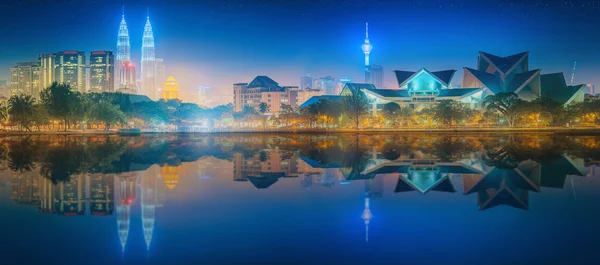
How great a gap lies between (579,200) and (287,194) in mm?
10141

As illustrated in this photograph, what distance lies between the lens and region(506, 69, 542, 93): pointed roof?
106 m

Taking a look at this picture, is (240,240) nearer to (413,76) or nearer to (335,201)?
(335,201)

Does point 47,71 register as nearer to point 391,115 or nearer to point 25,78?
point 25,78

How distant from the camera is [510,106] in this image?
252ft

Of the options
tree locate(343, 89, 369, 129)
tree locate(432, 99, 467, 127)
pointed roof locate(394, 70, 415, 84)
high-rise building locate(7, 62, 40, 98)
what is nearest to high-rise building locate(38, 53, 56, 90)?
high-rise building locate(7, 62, 40, 98)

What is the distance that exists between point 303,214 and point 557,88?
376ft

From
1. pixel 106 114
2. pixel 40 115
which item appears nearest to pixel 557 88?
pixel 106 114

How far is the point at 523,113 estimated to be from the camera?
245 ft

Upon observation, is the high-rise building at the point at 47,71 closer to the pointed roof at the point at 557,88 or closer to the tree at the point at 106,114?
the tree at the point at 106,114

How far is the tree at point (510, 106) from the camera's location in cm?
7388

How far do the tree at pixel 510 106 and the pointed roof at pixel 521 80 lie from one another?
96.0 ft

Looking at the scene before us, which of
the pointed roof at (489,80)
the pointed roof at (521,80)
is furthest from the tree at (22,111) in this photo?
the pointed roof at (521,80)

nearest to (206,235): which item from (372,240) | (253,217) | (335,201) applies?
(253,217)

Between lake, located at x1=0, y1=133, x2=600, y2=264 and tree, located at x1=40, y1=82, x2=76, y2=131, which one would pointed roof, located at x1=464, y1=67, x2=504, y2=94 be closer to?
tree, located at x1=40, y1=82, x2=76, y2=131
